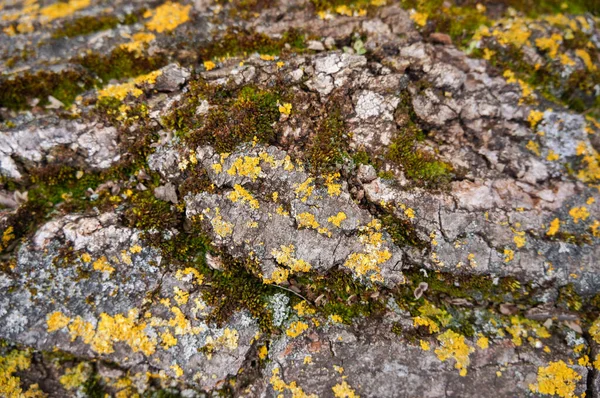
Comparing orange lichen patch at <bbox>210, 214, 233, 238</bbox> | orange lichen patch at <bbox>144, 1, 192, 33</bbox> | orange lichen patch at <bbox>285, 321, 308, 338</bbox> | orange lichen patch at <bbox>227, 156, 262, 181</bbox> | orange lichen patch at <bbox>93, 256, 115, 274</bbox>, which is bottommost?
orange lichen patch at <bbox>285, 321, 308, 338</bbox>

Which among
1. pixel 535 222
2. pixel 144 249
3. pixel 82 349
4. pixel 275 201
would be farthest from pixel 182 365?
pixel 535 222

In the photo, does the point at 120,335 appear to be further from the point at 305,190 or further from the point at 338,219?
the point at 338,219

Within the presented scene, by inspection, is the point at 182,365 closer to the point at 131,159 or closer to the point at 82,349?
the point at 82,349

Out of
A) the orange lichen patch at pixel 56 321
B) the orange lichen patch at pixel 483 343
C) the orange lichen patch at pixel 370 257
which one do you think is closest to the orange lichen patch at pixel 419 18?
the orange lichen patch at pixel 370 257

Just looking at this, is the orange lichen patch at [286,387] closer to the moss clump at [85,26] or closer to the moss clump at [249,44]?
the moss clump at [249,44]

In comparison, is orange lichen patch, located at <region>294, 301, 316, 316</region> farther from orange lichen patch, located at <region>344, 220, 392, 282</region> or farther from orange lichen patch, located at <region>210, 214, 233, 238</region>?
orange lichen patch, located at <region>210, 214, 233, 238</region>

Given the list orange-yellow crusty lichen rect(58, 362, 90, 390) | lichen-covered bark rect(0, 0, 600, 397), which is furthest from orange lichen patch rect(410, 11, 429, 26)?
orange-yellow crusty lichen rect(58, 362, 90, 390)

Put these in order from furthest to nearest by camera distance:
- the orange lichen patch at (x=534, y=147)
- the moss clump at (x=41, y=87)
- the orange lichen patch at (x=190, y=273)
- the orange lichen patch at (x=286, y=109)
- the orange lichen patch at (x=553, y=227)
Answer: the moss clump at (x=41, y=87) < the orange lichen patch at (x=534, y=147) < the orange lichen patch at (x=286, y=109) < the orange lichen patch at (x=553, y=227) < the orange lichen patch at (x=190, y=273)
